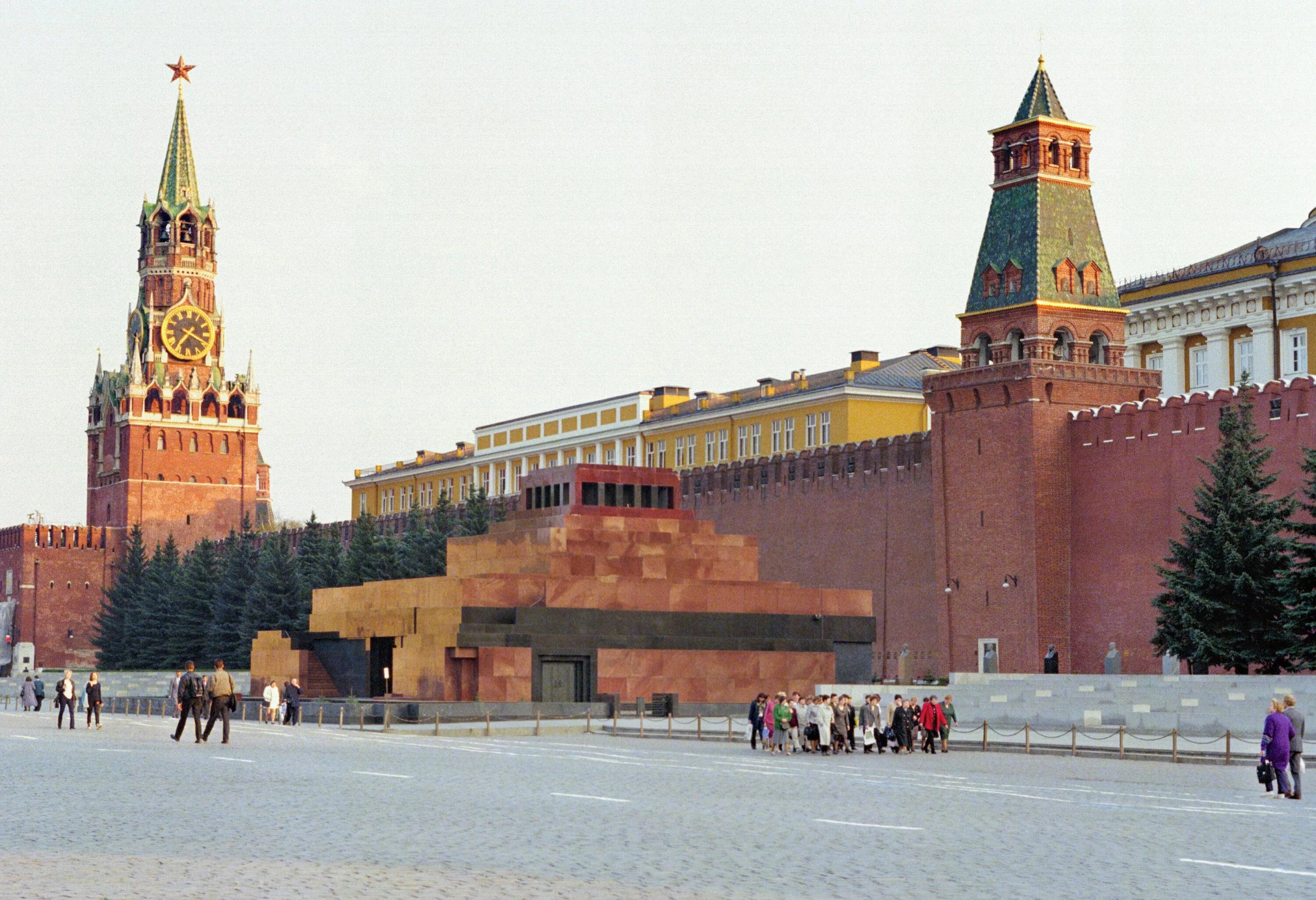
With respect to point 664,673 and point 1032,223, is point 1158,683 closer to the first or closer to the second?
point 664,673

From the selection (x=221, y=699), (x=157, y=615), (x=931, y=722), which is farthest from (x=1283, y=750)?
(x=157, y=615)

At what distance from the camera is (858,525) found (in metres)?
52.8

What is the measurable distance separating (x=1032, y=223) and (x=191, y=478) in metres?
65.5

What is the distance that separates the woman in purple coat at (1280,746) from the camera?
59.3 ft

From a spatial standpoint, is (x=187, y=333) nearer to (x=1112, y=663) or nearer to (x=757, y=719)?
(x=1112, y=663)

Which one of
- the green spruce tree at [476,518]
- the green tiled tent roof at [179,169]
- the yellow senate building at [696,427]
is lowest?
the green spruce tree at [476,518]

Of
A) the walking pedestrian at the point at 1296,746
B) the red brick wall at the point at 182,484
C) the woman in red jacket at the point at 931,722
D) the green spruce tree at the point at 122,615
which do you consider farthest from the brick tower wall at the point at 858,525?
the red brick wall at the point at 182,484

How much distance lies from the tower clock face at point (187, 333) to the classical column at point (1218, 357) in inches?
2404

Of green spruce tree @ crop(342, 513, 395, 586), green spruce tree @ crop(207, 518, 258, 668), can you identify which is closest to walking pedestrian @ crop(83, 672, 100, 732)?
green spruce tree @ crop(342, 513, 395, 586)

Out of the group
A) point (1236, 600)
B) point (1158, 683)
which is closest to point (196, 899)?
point (1158, 683)

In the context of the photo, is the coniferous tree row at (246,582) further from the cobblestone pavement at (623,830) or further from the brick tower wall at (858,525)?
the cobblestone pavement at (623,830)

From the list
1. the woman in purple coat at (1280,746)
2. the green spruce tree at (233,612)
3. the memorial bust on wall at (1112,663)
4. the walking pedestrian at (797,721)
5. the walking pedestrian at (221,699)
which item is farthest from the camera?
the green spruce tree at (233,612)

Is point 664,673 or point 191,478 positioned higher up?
point 191,478

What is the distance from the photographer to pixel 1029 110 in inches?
1844
